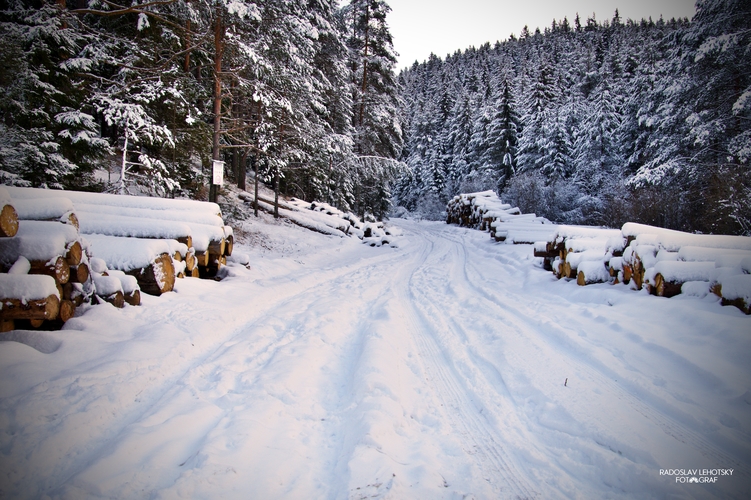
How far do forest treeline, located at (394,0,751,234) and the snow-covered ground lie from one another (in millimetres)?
9479

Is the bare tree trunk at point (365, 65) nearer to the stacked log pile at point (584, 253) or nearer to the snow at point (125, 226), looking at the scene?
the stacked log pile at point (584, 253)

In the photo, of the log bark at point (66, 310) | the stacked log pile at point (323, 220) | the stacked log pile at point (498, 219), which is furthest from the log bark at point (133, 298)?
the stacked log pile at point (498, 219)

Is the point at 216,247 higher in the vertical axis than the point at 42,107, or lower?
lower

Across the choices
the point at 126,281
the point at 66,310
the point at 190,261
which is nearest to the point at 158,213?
the point at 190,261

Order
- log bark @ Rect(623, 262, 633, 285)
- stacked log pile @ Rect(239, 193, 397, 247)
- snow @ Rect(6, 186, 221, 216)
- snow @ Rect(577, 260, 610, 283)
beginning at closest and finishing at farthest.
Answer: snow @ Rect(6, 186, 221, 216)
log bark @ Rect(623, 262, 633, 285)
snow @ Rect(577, 260, 610, 283)
stacked log pile @ Rect(239, 193, 397, 247)

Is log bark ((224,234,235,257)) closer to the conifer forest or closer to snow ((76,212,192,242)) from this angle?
snow ((76,212,192,242))

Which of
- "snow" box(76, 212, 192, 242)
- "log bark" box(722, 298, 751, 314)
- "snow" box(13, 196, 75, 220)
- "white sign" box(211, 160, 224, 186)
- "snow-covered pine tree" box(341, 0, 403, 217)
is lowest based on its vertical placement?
"log bark" box(722, 298, 751, 314)

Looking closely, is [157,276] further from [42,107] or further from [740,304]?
[740,304]

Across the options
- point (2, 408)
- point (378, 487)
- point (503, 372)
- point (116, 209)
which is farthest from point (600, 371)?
point (116, 209)

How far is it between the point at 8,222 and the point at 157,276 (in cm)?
178

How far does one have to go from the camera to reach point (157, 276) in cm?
472

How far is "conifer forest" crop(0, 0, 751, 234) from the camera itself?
724 centimetres

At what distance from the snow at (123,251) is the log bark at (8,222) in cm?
122

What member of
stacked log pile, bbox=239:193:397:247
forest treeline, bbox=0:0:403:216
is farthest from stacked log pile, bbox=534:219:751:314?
stacked log pile, bbox=239:193:397:247
